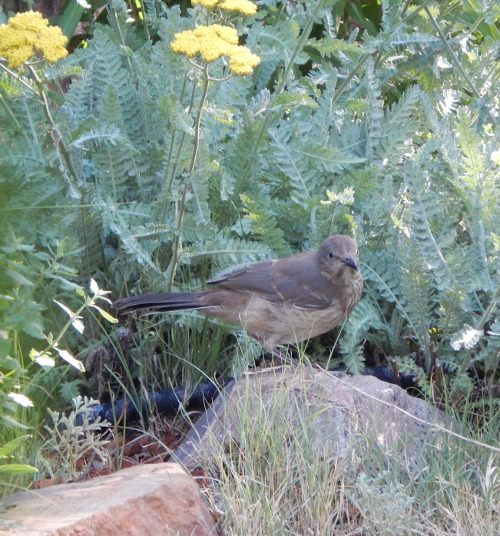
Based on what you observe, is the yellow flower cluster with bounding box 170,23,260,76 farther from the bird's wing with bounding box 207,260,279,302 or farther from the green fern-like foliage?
the bird's wing with bounding box 207,260,279,302

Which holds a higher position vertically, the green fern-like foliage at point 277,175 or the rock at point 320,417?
the green fern-like foliage at point 277,175

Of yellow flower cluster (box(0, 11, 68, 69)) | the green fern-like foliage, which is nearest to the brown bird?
A: the green fern-like foliage

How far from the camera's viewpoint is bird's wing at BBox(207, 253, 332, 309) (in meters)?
4.73

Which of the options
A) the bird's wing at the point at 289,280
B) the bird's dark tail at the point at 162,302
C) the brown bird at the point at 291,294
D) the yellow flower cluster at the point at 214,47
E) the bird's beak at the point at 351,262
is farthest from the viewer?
the bird's wing at the point at 289,280

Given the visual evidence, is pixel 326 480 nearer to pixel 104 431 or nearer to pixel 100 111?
pixel 104 431

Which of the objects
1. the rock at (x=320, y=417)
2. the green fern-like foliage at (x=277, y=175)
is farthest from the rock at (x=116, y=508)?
the green fern-like foliage at (x=277, y=175)

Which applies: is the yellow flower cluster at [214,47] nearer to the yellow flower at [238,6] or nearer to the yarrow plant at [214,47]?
the yarrow plant at [214,47]

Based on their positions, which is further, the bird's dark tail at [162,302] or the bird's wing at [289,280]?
the bird's wing at [289,280]

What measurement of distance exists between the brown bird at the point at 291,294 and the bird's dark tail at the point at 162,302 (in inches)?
2.5

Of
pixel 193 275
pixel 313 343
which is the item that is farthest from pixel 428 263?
pixel 193 275

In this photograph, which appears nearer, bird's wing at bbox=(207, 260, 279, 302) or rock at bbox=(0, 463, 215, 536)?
rock at bbox=(0, 463, 215, 536)

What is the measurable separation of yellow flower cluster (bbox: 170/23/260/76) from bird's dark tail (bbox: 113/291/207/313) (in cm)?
135

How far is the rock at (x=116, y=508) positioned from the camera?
9.46 feet

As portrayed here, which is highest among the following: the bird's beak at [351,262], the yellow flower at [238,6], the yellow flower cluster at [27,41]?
the yellow flower at [238,6]
